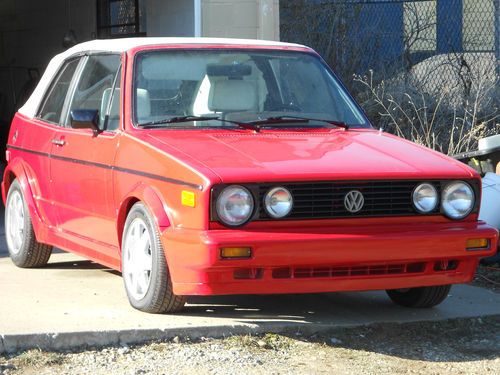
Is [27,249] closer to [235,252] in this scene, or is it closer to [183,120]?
[183,120]

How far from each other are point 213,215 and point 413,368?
1311mm

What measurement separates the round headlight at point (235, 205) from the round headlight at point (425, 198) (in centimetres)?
99

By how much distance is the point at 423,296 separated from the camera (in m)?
6.60

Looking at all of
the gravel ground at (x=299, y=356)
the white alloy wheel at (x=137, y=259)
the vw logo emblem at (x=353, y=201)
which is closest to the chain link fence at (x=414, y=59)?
the gravel ground at (x=299, y=356)

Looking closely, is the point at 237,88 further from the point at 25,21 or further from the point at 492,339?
the point at 25,21

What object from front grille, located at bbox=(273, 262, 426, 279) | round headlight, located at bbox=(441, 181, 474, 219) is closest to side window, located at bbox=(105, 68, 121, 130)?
front grille, located at bbox=(273, 262, 426, 279)

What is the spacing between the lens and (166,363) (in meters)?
5.42

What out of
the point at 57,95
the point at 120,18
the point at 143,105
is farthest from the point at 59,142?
the point at 120,18

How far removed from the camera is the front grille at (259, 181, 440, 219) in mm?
5680

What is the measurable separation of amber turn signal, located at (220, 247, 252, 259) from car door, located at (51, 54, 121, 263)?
1216 millimetres

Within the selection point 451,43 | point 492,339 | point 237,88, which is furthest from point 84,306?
point 451,43

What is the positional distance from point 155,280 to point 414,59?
9.27 metres

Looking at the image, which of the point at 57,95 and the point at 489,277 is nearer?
the point at 57,95

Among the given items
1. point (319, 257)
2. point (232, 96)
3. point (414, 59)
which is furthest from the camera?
point (414, 59)
